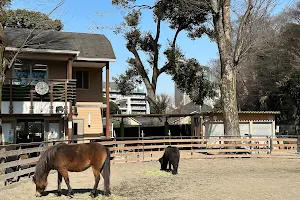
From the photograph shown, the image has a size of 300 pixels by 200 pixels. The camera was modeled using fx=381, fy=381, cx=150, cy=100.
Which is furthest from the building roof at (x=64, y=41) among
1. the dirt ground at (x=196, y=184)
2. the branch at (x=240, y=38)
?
the dirt ground at (x=196, y=184)

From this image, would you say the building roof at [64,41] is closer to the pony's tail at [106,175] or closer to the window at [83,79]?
the window at [83,79]

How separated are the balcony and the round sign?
0.22 meters

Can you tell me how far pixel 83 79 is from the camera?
21469mm

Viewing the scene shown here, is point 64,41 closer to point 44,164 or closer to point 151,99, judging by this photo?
point 151,99

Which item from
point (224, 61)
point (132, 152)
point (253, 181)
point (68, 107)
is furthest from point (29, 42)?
point (253, 181)

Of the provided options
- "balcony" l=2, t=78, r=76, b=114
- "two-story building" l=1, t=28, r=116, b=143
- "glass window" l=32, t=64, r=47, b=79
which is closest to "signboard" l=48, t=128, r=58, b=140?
"two-story building" l=1, t=28, r=116, b=143

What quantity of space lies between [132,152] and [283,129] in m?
20.7

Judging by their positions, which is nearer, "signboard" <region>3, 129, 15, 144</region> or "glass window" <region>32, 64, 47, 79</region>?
"signboard" <region>3, 129, 15, 144</region>

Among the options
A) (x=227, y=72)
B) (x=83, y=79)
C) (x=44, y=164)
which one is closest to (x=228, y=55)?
(x=227, y=72)

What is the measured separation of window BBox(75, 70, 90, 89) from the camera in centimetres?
2136

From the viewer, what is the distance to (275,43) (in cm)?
3422

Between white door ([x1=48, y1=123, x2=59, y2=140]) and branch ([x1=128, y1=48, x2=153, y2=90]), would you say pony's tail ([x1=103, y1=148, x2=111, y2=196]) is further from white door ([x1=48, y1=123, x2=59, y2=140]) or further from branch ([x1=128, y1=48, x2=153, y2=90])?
branch ([x1=128, y1=48, x2=153, y2=90])

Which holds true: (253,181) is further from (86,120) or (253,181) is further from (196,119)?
(196,119)

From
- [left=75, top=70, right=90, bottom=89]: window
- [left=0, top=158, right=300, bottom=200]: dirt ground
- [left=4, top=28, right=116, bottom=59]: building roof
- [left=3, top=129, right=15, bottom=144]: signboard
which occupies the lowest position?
[left=0, top=158, right=300, bottom=200]: dirt ground
